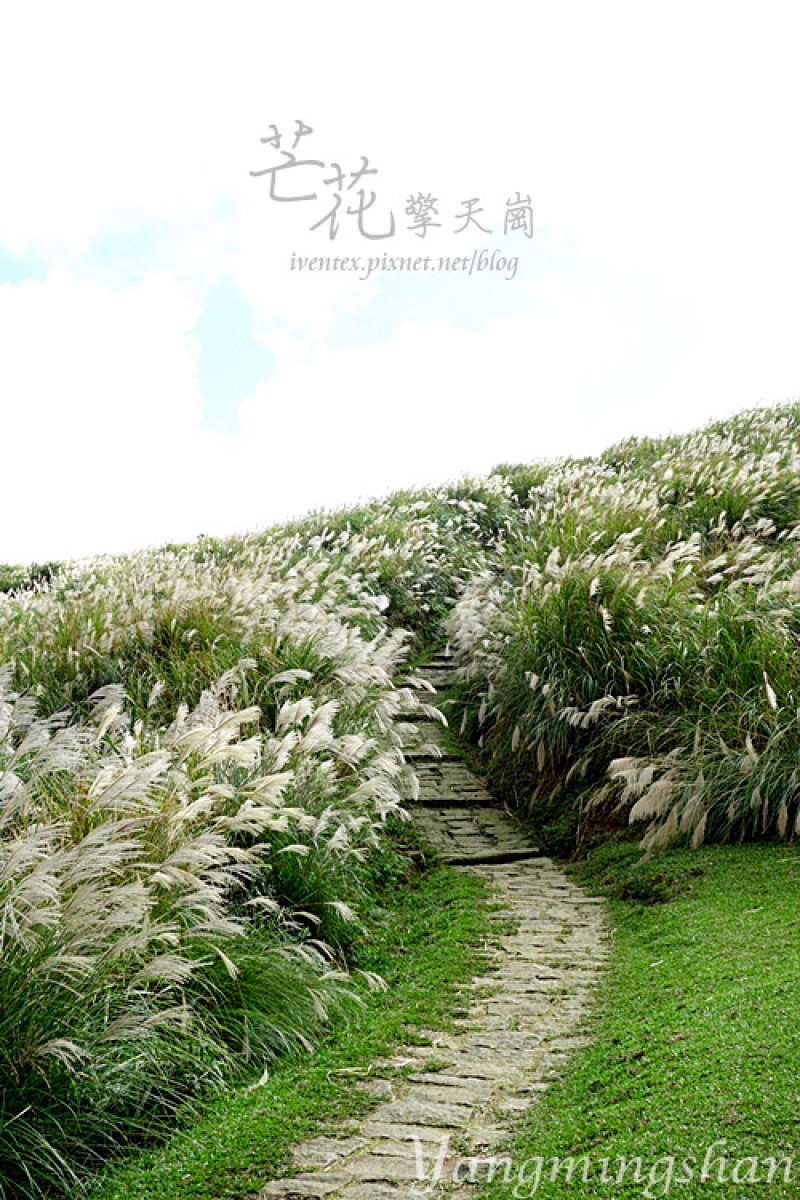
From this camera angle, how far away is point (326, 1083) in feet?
11.5

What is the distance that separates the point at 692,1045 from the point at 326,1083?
1256 millimetres

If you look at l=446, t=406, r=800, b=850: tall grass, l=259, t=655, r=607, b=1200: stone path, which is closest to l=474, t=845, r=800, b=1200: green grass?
l=259, t=655, r=607, b=1200: stone path

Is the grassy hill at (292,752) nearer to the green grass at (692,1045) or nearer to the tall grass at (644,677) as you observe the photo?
the tall grass at (644,677)

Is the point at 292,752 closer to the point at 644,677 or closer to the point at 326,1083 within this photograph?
the point at 326,1083

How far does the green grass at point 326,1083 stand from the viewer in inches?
114

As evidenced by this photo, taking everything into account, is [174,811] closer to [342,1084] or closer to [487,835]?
[342,1084]

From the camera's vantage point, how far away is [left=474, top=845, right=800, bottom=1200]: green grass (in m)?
2.50

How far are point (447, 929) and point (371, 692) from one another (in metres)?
2.23

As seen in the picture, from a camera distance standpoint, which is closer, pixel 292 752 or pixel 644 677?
pixel 292 752

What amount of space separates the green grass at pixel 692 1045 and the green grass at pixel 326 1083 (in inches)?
27.0

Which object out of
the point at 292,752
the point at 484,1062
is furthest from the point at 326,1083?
the point at 292,752

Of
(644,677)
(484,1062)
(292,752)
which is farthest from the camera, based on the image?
(644,677)

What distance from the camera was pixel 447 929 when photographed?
5352 mm

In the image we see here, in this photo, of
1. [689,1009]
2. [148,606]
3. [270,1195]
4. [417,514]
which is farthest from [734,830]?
[417,514]
